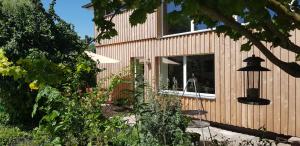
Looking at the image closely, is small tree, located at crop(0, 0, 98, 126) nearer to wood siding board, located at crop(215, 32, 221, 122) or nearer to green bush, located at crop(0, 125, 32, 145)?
green bush, located at crop(0, 125, 32, 145)

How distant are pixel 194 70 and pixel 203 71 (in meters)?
0.42

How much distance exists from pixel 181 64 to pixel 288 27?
1091 centimetres

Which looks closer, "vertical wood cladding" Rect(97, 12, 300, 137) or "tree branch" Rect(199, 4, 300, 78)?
"tree branch" Rect(199, 4, 300, 78)

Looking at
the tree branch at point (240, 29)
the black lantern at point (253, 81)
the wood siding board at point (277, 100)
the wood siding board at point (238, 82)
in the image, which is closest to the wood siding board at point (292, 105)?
the wood siding board at point (277, 100)

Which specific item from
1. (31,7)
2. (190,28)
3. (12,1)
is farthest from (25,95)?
(12,1)

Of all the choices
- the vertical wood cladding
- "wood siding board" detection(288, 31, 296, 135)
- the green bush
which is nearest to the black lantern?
the vertical wood cladding

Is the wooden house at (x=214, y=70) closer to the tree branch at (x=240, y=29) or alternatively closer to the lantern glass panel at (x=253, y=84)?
the lantern glass panel at (x=253, y=84)

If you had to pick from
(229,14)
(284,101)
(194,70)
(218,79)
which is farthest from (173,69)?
(229,14)

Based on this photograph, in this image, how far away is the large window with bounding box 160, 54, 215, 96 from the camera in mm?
12281

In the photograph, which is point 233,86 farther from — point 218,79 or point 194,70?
point 194,70

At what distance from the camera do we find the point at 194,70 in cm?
1295

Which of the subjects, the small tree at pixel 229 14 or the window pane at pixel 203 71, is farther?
the window pane at pixel 203 71

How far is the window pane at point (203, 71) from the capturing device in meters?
12.2

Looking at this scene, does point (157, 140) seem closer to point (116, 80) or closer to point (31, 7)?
point (116, 80)
